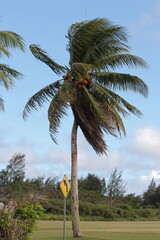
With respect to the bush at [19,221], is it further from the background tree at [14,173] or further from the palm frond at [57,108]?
the background tree at [14,173]

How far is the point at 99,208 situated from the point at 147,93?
158 feet

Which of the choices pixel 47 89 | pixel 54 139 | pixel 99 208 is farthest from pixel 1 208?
pixel 99 208

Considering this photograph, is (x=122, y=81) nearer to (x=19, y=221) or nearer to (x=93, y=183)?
(x=19, y=221)

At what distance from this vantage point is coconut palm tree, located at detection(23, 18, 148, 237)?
23859mm

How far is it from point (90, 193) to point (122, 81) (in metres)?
66.9

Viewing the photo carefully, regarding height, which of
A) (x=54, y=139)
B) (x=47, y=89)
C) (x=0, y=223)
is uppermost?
(x=47, y=89)

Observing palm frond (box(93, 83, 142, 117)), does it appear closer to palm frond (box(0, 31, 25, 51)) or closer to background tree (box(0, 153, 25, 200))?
palm frond (box(0, 31, 25, 51))

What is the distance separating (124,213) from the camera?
2921 inches

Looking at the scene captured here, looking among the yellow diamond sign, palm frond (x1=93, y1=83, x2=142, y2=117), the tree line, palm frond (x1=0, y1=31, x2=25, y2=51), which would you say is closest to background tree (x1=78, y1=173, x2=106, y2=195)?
the tree line

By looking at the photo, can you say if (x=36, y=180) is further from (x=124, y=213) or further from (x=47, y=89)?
(x=47, y=89)

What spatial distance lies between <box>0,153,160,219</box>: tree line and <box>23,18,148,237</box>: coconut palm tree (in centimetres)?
3625

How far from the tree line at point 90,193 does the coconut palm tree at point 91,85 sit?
119 feet

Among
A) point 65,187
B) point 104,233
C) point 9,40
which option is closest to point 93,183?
point 104,233

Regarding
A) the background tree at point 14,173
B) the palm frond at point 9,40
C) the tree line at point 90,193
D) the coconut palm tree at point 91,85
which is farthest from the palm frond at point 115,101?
the background tree at point 14,173
